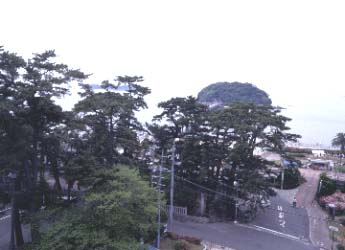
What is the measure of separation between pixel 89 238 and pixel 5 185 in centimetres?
610

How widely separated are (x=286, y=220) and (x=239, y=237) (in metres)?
6.05

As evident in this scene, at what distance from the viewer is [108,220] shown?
1390cm

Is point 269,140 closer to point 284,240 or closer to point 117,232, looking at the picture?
point 284,240

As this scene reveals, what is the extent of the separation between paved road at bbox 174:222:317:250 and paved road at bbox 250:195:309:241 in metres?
1.59

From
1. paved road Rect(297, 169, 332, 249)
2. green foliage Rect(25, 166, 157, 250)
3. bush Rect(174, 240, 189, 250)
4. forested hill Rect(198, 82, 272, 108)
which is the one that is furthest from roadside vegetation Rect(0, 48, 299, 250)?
forested hill Rect(198, 82, 272, 108)

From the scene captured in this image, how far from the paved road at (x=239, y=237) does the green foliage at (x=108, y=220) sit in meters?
6.40

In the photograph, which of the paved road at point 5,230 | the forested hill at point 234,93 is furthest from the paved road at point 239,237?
the forested hill at point 234,93

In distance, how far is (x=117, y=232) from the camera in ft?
46.5

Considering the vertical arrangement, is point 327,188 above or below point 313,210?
above

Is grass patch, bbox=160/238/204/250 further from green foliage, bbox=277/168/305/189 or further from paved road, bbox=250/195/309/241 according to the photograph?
green foliage, bbox=277/168/305/189

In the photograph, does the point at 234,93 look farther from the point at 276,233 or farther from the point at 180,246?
the point at 180,246

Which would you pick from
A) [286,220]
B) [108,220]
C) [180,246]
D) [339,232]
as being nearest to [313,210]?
[286,220]

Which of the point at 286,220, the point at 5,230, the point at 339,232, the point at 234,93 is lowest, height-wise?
the point at 339,232

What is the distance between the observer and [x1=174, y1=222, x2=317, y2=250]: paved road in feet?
64.9
